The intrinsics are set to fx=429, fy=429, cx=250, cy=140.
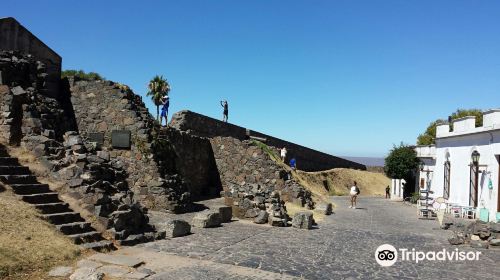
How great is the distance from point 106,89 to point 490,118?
17.1 m

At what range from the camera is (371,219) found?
1900 cm

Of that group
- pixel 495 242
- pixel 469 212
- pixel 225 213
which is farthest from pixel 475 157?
pixel 225 213

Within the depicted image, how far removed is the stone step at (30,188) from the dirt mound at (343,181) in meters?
24.1

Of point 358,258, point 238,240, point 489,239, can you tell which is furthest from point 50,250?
point 489,239

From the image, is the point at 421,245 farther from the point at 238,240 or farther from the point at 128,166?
the point at 128,166

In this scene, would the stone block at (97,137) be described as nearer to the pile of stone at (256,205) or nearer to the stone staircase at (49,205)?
the pile of stone at (256,205)

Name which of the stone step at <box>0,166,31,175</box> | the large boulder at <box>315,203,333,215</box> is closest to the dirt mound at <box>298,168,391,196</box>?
the large boulder at <box>315,203,333,215</box>

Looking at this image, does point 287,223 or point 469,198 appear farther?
point 469,198

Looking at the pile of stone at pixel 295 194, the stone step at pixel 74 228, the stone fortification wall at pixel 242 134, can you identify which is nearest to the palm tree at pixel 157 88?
the stone fortification wall at pixel 242 134

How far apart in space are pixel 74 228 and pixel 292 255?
4.90 meters

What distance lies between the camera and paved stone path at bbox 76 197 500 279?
27.3 feet

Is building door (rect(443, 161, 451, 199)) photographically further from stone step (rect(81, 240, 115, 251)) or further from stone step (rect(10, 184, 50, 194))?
stone step (rect(10, 184, 50, 194))

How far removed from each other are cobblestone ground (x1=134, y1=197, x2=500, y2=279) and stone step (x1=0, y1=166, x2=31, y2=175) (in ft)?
11.3

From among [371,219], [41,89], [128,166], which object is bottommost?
[371,219]
